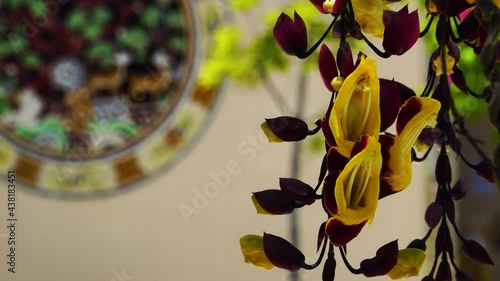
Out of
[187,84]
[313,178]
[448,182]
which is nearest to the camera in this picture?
[448,182]

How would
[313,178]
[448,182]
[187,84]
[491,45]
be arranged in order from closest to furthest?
[491,45], [448,182], [313,178], [187,84]

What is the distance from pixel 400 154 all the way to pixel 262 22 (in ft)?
5.02

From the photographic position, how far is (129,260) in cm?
178

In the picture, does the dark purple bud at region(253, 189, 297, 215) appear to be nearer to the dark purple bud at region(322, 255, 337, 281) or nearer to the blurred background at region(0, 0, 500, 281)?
the dark purple bud at region(322, 255, 337, 281)

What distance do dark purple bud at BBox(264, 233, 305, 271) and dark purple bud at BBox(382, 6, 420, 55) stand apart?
8 centimetres

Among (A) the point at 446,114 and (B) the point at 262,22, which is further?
(B) the point at 262,22

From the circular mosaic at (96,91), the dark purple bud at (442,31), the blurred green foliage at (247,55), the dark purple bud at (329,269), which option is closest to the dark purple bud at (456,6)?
the dark purple bud at (442,31)

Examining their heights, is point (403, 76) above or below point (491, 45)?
above

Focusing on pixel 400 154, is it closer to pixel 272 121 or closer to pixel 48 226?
Answer: pixel 272 121

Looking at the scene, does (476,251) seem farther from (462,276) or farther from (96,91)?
(96,91)

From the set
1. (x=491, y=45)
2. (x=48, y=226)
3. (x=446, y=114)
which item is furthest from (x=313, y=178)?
(x=491, y=45)

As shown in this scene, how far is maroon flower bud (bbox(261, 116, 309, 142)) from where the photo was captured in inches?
10.1

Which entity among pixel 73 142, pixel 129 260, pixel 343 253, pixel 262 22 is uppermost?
pixel 262 22

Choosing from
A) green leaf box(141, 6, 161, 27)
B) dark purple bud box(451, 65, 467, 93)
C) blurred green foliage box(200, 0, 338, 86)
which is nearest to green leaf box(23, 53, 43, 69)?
green leaf box(141, 6, 161, 27)
